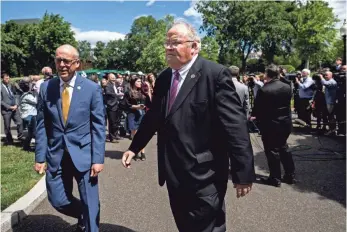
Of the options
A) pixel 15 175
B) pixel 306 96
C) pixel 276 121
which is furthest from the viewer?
pixel 306 96

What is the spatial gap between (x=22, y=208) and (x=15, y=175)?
1.80 m

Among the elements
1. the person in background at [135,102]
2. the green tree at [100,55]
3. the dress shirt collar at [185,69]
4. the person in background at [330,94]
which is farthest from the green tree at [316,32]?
the green tree at [100,55]

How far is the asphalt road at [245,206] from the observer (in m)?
3.81

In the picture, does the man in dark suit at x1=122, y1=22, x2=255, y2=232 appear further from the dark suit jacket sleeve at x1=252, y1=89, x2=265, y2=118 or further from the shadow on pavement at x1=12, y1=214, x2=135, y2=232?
the dark suit jacket sleeve at x1=252, y1=89, x2=265, y2=118

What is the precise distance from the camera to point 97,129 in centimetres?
323

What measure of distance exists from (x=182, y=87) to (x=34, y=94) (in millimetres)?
6283

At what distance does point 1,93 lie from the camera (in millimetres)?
8375

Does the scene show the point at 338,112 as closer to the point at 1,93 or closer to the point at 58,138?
the point at 58,138

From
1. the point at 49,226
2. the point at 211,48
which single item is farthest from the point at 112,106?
the point at 211,48

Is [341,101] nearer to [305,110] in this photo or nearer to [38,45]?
[305,110]

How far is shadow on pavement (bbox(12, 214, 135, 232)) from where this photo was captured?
3742 mm

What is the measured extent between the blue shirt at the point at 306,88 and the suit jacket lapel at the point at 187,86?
28.7 feet

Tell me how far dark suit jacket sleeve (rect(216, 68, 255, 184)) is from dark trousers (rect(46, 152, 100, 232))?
1578mm

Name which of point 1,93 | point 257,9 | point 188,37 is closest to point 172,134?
point 188,37
